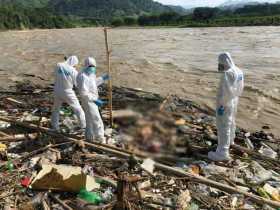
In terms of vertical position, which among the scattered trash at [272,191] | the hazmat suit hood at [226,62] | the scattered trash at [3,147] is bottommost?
the scattered trash at [272,191]

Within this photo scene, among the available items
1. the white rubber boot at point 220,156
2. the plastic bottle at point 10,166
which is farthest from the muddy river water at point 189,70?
the plastic bottle at point 10,166

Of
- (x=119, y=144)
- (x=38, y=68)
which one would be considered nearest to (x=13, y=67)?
(x=38, y=68)

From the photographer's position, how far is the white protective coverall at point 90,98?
8.48 metres

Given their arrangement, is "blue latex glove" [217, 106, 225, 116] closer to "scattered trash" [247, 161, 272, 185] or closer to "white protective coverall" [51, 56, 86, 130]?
"scattered trash" [247, 161, 272, 185]

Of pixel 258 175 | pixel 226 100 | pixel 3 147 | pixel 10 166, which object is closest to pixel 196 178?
pixel 258 175

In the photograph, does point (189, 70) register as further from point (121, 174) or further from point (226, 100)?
point (121, 174)

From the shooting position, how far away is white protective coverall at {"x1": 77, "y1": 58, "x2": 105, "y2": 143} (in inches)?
334

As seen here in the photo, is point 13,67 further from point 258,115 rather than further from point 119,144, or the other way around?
point 119,144

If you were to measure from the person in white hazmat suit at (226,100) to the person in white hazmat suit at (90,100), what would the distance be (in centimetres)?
227

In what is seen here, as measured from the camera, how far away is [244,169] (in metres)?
8.09

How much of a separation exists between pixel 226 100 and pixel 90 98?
2607 mm

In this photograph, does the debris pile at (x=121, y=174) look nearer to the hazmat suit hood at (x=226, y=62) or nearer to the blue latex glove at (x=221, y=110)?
the blue latex glove at (x=221, y=110)

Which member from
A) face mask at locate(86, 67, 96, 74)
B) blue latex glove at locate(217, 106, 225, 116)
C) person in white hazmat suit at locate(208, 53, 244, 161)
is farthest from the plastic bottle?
blue latex glove at locate(217, 106, 225, 116)

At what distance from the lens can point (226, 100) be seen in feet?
26.0
